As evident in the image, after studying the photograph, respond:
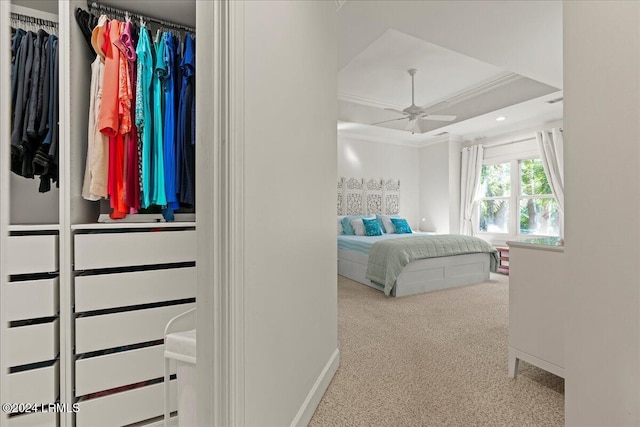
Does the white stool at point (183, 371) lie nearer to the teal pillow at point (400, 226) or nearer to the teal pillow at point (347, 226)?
the teal pillow at point (347, 226)

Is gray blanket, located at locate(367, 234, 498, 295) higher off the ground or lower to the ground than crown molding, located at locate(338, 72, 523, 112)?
lower

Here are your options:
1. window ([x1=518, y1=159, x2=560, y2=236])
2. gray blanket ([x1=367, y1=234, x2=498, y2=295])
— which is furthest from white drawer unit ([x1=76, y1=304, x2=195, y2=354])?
window ([x1=518, y1=159, x2=560, y2=236])

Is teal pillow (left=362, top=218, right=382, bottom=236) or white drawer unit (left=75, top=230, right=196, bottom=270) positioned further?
teal pillow (left=362, top=218, right=382, bottom=236)

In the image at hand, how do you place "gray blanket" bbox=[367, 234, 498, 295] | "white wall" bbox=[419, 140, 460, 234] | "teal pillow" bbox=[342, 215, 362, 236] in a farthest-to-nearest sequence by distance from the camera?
"white wall" bbox=[419, 140, 460, 234]
"teal pillow" bbox=[342, 215, 362, 236]
"gray blanket" bbox=[367, 234, 498, 295]

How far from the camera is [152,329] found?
1.36 m

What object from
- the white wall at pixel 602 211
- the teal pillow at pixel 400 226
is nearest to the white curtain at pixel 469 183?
the teal pillow at pixel 400 226

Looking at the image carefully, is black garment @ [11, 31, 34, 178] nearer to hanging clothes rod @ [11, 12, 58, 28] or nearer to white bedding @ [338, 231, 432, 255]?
hanging clothes rod @ [11, 12, 58, 28]

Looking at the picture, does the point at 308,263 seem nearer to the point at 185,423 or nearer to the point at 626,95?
the point at 185,423

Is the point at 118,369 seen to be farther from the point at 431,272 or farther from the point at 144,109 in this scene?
the point at 431,272

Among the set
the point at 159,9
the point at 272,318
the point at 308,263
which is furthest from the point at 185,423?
the point at 159,9

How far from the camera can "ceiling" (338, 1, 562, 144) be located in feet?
7.75

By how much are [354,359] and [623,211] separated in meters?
1.60

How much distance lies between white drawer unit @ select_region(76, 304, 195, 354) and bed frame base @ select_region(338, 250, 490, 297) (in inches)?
105

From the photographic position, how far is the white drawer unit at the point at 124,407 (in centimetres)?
124
